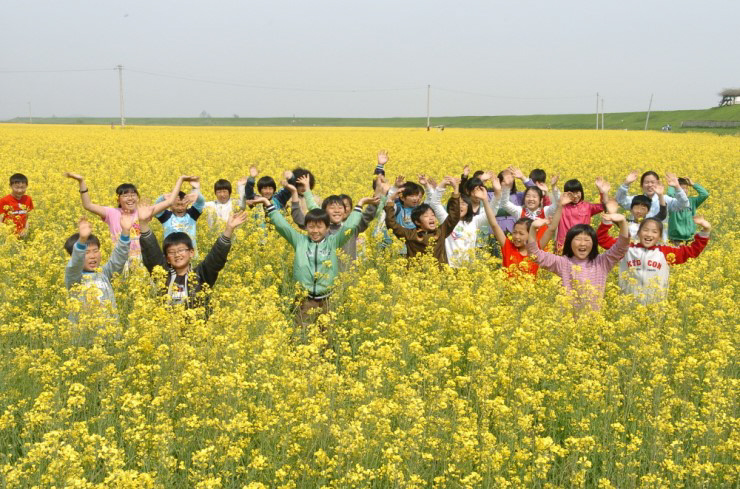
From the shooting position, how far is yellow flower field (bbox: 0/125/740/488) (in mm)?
3779

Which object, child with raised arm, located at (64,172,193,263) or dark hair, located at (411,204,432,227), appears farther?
dark hair, located at (411,204,432,227)

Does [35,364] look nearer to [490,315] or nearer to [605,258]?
[490,315]

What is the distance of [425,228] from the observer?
816cm

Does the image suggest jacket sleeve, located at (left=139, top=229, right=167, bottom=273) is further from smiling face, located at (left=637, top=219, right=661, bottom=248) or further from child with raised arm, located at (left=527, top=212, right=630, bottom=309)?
smiling face, located at (left=637, top=219, right=661, bottom=248)

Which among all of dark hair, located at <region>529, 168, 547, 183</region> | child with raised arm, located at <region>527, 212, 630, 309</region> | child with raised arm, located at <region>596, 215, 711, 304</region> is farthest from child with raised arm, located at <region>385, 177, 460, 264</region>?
dark hair, located at <region>529, 168, 547, 183</region>

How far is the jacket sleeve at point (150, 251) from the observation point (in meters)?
6.16

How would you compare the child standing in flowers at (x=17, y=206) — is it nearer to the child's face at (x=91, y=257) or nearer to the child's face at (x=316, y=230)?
the child's face at (x=91, y=257)

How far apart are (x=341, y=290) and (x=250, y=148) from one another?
21.9 m

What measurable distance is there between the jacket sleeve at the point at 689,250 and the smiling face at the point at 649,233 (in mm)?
368

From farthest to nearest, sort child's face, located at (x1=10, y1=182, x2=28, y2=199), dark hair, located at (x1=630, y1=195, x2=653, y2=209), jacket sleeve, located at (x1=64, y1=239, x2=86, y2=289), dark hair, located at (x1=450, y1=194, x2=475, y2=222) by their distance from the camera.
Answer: child's face, located at (x1=10, y1=182, x2=28, y2=199) < dark hair, located at (x1=630, y1=195, x2=653, y2=209) < dark hair, located at (x1=450, y1=194, x2=475, y2=222) < jacket sleeve, located at (x1=64, y1=239, x2=86, y2=289)

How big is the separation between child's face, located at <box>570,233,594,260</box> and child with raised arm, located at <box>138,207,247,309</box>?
337 centimetres

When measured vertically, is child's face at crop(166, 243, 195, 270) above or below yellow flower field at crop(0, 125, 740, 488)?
above

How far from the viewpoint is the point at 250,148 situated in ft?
90.2

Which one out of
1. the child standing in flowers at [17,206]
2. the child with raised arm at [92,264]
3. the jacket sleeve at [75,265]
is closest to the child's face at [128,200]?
the child with raised arm at [92,264]
